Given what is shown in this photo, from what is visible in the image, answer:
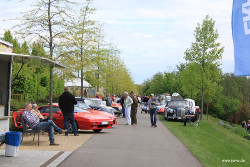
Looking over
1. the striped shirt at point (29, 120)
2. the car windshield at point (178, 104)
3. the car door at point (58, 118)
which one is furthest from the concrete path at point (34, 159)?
the car windshield at point (178, 104)

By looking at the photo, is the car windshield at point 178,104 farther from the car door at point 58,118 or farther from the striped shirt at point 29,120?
the striped shirt at point 29,120

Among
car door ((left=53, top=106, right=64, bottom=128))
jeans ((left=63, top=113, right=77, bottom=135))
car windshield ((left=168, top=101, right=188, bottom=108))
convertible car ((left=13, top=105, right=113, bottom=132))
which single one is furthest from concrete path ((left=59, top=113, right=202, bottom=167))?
A: car windshield ((left=168, top=101, right=188, bottom=108))

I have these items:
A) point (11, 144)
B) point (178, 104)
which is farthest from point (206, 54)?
point (11, 144)

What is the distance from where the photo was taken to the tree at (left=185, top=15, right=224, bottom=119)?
100 ft

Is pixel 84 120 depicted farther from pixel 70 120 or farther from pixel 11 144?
pixel 11 144

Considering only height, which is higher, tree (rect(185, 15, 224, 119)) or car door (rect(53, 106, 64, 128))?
tree (rect(185, 15, 224, 119))

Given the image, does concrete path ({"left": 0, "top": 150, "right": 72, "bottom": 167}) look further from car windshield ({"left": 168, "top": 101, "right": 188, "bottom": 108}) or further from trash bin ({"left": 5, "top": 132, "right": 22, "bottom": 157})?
car windshield ({"left": 168, "top": 101, "right": 188, "bottom": 108})

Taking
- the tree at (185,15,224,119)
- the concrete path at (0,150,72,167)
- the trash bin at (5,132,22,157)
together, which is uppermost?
the tree at (185,15,224,119)

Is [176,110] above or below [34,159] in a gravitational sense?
above

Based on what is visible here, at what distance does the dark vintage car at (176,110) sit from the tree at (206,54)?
446 cm

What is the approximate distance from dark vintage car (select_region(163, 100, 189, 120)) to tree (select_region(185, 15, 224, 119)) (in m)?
4.46

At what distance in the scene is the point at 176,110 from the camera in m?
25.9

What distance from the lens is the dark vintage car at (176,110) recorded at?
25.6 metres

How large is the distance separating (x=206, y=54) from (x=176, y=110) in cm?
747
